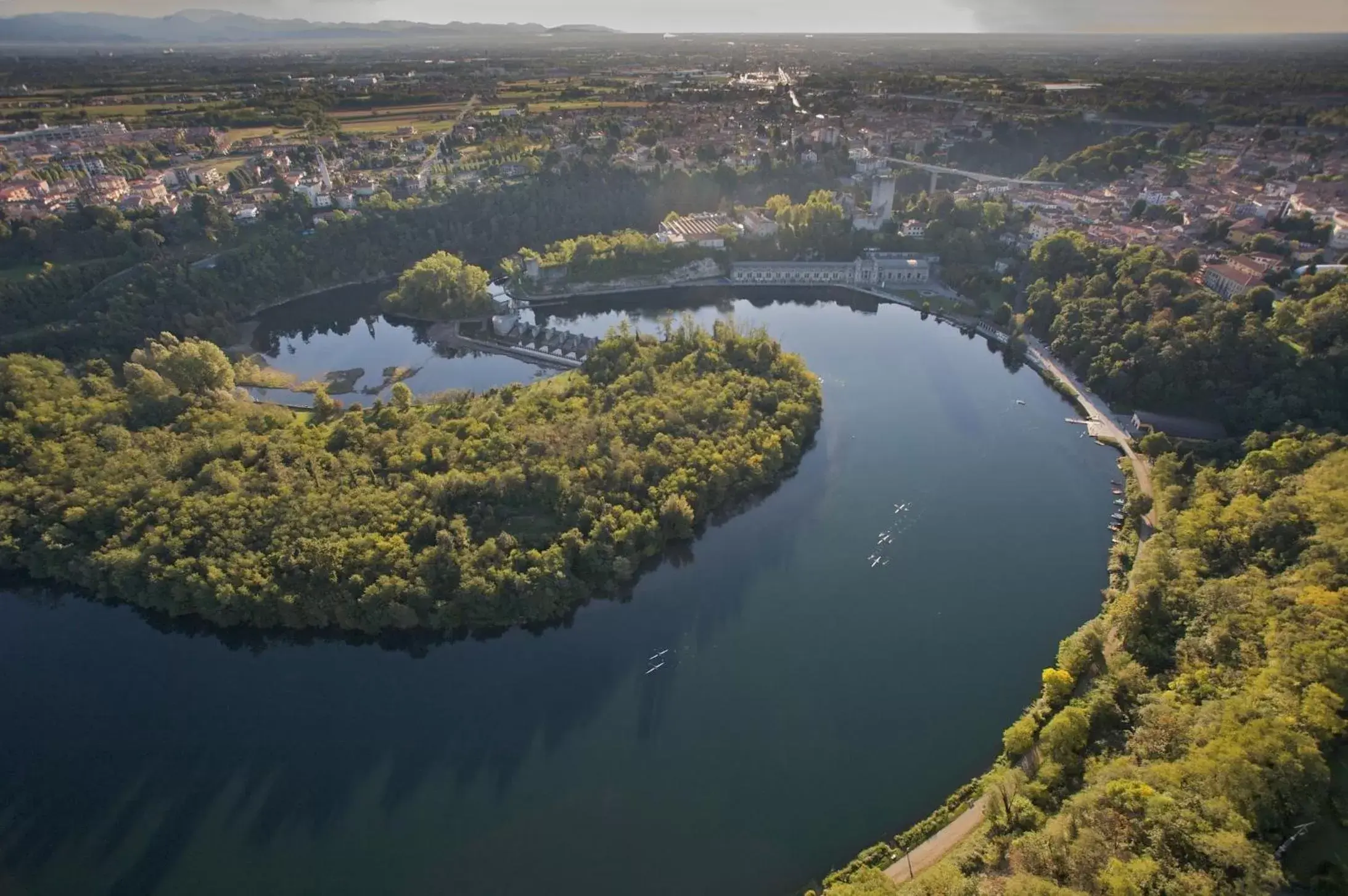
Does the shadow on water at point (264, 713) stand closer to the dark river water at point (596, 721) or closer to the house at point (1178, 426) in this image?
the dark river water at point (596, 721)

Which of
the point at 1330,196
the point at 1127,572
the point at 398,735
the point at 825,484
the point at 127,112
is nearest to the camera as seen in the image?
the point at 398,735

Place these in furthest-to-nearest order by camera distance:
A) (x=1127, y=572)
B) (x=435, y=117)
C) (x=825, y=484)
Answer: (x=435, y=117), (x=825, y=484), (x=1127, y=572)

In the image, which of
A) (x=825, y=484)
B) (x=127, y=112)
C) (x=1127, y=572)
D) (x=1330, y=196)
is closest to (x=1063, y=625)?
(x=1127, y=572)

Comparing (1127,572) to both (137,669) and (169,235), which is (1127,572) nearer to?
(137,669)

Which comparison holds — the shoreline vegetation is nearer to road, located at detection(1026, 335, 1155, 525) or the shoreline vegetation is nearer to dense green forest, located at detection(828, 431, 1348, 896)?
dense green forest, located at detection(828, 431, 1348, 896)

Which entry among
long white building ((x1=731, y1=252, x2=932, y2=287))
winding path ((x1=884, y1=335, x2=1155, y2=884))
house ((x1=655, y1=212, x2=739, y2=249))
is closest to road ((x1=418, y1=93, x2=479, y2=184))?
house ((x1=655, y1=212, x2=739, y2=249))

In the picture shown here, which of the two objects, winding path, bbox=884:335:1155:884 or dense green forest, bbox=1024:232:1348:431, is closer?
winding path, bbox=884:335:1155:884
